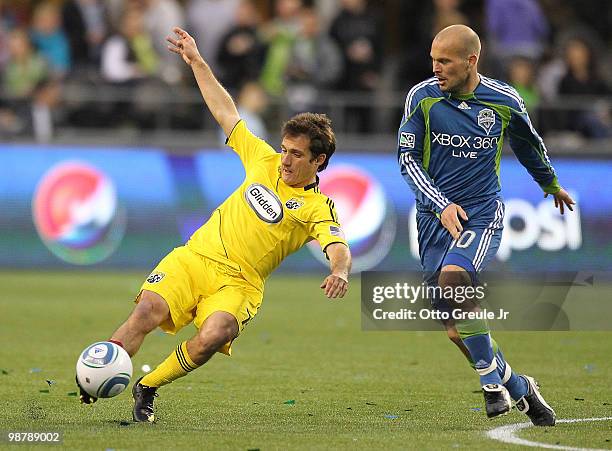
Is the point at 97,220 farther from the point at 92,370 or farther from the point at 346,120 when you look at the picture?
the point at 92,370

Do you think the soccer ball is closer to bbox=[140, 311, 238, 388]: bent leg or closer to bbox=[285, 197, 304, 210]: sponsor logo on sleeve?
bbox=[140, 311, 238, 388]: bent leg

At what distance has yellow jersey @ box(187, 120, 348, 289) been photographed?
821cm

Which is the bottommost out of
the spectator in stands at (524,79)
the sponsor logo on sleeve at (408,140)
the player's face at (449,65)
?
the sponsor logo on sleeve at (408,140)

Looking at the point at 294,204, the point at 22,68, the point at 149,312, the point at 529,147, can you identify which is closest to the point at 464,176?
the point at 529,147

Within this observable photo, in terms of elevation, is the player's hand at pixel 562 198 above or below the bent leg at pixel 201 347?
above

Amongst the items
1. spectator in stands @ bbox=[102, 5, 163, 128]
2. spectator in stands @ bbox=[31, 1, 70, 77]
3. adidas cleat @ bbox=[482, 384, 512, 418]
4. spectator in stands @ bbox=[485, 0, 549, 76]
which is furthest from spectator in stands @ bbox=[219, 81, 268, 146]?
adidas cleat @ bbox=[482, 384, 512, 418]

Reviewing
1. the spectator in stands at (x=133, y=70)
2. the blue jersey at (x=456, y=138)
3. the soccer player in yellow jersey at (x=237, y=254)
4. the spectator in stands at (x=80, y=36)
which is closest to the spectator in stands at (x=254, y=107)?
the spectator in stands at (x=133, y=70)

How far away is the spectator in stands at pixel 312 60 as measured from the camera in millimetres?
19766

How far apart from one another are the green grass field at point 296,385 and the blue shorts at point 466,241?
3.30ft

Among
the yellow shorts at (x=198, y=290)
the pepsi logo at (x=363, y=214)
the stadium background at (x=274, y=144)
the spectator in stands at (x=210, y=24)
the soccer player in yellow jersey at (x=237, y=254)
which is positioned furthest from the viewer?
the spectator in stands at (x=210, y=24)

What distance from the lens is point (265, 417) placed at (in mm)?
8305

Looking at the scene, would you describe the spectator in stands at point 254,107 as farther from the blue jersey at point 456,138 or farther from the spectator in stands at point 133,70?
the blue jersey at point 456,138

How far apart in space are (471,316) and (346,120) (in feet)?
37.5

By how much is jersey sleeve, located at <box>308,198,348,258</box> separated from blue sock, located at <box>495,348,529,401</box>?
4.14ft
